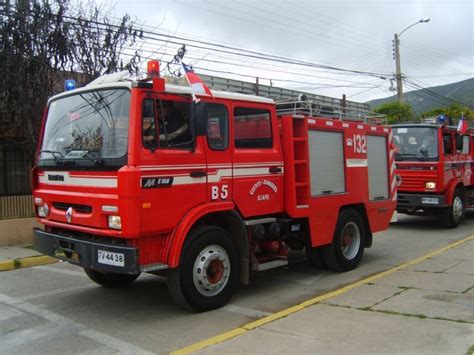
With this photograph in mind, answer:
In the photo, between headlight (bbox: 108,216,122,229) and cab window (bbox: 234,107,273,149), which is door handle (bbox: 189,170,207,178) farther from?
headlight (bbox: 108,216,122,229)

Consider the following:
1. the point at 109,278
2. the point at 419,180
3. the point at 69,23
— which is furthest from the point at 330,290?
the point at 69,23

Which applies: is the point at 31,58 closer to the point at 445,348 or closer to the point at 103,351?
the point at 103,351

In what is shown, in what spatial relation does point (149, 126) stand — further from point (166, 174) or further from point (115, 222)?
point (115, 222)

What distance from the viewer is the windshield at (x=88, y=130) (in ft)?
17.5

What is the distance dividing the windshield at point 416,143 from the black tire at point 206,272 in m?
7.68

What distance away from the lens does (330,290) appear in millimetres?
6852

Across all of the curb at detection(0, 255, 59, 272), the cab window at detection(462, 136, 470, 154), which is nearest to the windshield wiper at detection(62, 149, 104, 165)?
the curb at detection(0, 255, 59, 272)

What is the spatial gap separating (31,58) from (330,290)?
8.12 m

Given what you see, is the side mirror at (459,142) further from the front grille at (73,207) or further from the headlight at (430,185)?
the front grille at (73,207)

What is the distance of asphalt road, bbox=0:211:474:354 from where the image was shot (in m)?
5.04

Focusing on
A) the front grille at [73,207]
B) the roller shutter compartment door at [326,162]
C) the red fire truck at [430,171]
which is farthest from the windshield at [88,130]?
the red fire truck at [430,171]

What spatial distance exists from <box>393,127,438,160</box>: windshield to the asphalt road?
12.2ft

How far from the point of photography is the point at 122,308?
623cm

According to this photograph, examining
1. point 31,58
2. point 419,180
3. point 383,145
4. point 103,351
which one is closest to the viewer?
point 103,351
